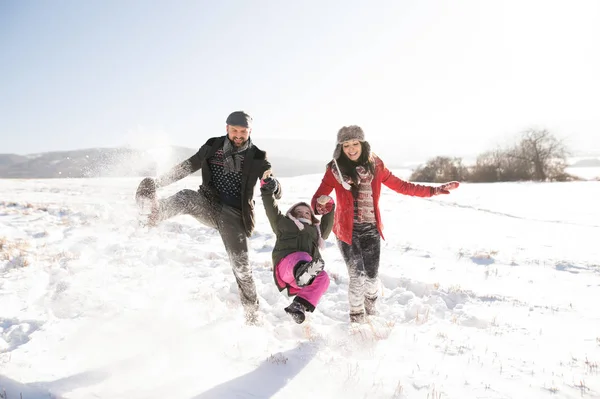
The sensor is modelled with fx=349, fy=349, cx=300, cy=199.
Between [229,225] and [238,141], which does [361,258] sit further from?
[238,141]

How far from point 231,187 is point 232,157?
14.4 inches

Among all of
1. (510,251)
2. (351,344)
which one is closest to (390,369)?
(351,344)

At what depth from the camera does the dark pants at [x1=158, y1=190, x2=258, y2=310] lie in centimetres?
404

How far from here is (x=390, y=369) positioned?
10.3 ft

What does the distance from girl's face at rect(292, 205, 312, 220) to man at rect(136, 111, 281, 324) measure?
0.30m

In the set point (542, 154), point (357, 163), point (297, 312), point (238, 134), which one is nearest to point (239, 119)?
point (238, 134)

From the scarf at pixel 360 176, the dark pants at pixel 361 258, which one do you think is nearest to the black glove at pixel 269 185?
the scarf at pixel 360 176

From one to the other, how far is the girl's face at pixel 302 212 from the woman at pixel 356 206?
0.16 metres

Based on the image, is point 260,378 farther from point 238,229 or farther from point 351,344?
point 238,229

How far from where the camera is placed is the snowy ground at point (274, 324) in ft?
9.39

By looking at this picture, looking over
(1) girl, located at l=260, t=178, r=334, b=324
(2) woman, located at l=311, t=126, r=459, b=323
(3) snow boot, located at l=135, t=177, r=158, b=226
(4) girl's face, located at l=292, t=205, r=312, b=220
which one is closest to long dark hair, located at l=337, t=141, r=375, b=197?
(2) woman, located at l=311, t=126, r=459, b=323

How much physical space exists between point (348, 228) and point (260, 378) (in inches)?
70.7

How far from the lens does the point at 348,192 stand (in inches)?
157

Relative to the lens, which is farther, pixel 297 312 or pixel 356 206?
pixel 356 206
